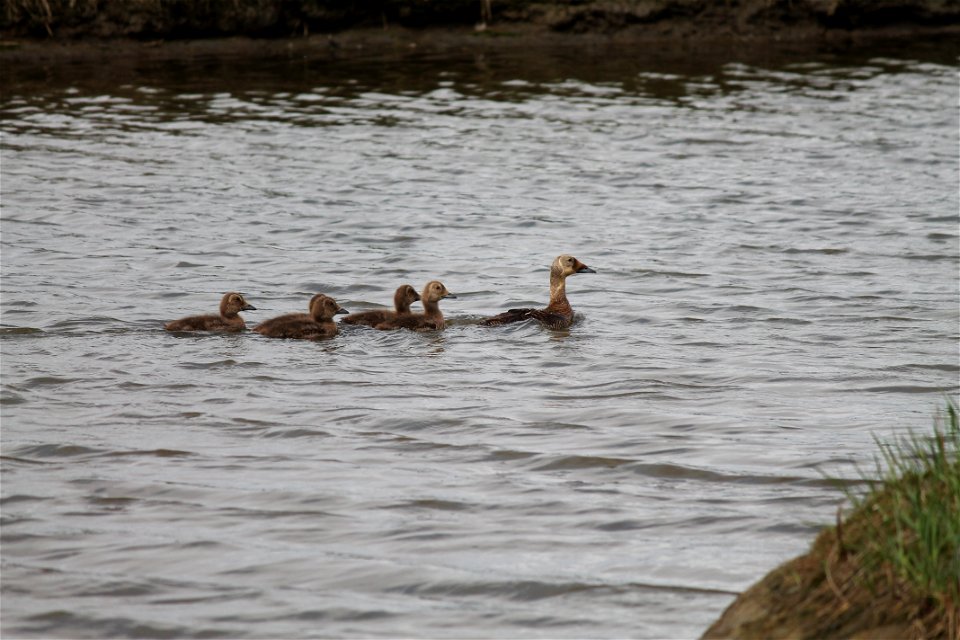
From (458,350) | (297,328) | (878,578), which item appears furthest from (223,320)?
(878,578)

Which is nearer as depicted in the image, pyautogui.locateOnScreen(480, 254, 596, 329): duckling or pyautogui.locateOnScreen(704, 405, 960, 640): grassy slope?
pyautogui.locateOnScreen(704, 405, 960, 640): grassy slope

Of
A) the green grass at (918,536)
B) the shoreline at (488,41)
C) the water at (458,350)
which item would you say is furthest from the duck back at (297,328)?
the shoreline at (488,41)

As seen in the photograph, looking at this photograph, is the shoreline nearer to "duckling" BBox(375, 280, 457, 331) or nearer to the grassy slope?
"duckling" BBox(375, 280, 457, 331)

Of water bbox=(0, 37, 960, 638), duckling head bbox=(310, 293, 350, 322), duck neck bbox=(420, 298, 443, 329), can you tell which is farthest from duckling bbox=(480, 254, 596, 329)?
duckling head bbox=(310, 293, 350, 322)

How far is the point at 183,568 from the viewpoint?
21.4 ft

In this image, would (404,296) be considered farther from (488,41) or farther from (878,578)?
(488,41)

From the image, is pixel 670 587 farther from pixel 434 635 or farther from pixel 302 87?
pixel 302 87

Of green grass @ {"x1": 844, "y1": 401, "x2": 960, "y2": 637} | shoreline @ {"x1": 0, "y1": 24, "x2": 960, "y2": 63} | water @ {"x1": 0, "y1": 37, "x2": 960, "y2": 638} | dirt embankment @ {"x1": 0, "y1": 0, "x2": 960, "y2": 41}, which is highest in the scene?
dirt embankment @ {"x1": 0, "y1": 0, "x2": 960, "y2": 41}

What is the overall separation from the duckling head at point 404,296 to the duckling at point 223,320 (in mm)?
1359

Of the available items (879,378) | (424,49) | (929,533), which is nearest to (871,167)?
(879,378)

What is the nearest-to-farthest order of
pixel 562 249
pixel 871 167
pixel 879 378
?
pixel 879 378, pixel 562 249, pixel 871 167

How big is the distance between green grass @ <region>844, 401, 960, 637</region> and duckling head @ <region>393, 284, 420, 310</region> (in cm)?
735

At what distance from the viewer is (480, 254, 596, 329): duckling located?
39.4 feet

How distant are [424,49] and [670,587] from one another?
23.5m
